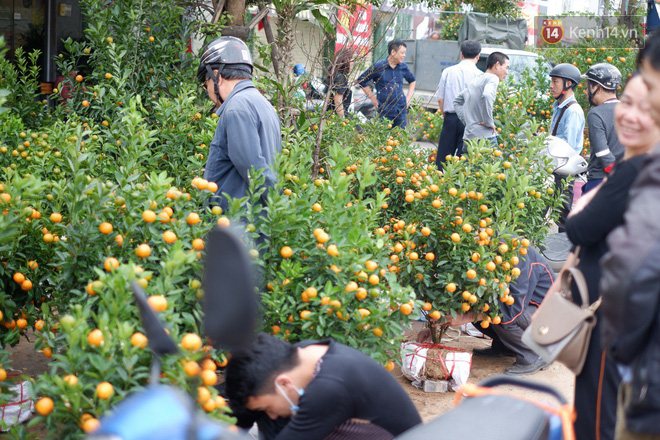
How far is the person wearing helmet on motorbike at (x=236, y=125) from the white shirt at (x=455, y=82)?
15.8 feet

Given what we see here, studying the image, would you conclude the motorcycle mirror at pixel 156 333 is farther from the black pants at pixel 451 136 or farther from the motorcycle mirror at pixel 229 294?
the black pants at pixel 451 136

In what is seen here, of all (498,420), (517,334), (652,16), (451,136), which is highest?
(652,16)

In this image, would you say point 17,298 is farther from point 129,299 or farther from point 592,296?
point 592,296

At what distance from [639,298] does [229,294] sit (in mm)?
1045

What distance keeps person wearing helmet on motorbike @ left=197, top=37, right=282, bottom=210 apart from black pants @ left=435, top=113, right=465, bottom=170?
474cm

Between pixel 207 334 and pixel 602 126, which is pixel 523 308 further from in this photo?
pixel 207 334

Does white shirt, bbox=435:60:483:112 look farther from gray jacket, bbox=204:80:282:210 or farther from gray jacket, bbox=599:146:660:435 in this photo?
gray jacket, bbox=599:146:660:435

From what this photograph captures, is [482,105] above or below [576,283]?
above

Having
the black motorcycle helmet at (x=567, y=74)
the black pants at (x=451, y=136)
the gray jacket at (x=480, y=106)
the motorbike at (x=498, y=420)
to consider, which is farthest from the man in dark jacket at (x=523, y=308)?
the black pants at (x=451, y=136)

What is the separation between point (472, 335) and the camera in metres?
5.50

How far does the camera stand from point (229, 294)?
1203mm

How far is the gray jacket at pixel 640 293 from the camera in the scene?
1675mm

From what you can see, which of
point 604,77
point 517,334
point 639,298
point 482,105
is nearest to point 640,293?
point 639,298

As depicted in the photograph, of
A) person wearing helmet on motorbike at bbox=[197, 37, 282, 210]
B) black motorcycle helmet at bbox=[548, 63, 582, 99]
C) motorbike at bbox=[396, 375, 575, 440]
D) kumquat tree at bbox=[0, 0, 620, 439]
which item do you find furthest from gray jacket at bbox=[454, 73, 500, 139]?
motorbike at bbox=[396, 375, 575, 440]
